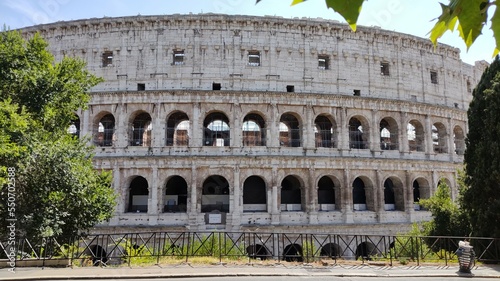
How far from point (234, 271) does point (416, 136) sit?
21295 mm

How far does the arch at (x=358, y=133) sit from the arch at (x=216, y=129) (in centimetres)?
915

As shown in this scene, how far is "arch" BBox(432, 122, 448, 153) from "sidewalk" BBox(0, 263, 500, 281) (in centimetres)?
1644

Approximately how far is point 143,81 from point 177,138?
4.75m

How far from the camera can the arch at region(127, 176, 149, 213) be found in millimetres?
24703

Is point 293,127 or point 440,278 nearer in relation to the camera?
point 440,278

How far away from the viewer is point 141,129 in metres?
25.7

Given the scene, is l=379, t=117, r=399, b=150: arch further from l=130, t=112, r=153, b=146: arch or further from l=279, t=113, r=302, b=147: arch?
l=130, t=112, r=153, b=146: arch

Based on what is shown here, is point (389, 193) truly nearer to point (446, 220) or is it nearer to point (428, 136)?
point (428, 136)

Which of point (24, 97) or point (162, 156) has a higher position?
point (24, 97)

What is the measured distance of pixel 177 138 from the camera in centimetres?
2667

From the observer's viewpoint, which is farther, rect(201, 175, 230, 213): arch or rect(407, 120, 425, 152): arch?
rect(407, 120, 425, 152): arch

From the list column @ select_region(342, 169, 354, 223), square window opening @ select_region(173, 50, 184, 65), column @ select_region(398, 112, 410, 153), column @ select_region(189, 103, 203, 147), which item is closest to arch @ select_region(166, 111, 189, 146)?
column @ select_region(189, 103, 203, 147)

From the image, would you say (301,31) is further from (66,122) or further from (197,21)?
(66,122)

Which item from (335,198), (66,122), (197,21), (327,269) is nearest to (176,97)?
(197,21)
